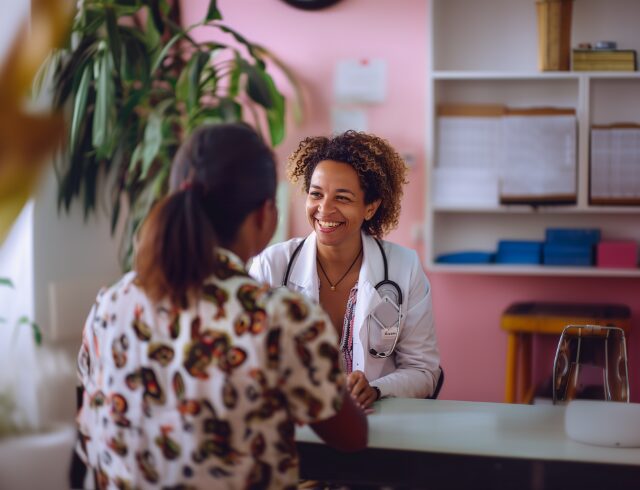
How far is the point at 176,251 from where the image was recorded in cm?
93

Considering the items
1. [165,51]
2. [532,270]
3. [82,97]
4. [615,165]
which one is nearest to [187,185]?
[82,97]

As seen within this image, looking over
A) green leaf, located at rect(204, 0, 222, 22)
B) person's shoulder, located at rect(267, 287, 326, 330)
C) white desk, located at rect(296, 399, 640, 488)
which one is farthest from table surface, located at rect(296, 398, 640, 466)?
green leaf, located at rect(204, 0, 222, 22)

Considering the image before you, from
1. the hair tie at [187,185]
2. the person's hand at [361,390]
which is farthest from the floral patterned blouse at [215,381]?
the person's hand at [361,390]

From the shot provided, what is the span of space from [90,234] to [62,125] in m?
2.98

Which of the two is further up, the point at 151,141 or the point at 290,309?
the point at 151,141

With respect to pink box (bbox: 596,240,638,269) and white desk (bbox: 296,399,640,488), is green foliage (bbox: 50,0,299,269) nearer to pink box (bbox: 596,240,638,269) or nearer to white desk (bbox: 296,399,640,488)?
pink box (bbox: 596,240,638,269)

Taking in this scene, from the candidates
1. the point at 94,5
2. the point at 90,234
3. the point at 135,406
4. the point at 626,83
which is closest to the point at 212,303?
the point at 135,406

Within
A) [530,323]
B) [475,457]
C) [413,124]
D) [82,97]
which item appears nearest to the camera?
[475,457]

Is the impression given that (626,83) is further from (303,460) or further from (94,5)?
(303,460)

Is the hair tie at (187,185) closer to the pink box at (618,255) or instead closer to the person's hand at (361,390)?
the person's hand at (361,390)

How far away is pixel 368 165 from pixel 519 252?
1.33m

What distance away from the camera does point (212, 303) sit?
3.06 feet

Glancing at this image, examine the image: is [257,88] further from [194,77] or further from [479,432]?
[479,432]

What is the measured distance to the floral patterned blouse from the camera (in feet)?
2.99
